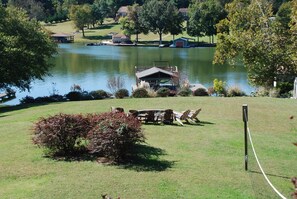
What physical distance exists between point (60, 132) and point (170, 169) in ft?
11.4

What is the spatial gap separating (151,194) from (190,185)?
3.86ft

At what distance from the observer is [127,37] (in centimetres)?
11662

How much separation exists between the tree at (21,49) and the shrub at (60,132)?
21.8 metres

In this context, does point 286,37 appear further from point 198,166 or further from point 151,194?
point 151,194

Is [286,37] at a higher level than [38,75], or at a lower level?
higher

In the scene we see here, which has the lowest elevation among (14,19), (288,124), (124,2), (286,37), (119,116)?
(288,124)

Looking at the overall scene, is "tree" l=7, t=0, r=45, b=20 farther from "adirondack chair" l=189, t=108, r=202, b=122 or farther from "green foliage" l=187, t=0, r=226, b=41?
"adirondack chair" l=189, t=108, r=202, b=122

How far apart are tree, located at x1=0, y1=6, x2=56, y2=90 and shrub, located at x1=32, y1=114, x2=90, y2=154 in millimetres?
→ 21849

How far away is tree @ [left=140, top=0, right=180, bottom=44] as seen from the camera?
111 metres

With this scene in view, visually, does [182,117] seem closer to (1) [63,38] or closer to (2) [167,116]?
(2) [167,116]

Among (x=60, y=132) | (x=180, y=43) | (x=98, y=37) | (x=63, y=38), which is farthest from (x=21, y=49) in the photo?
(x=98, y=37)

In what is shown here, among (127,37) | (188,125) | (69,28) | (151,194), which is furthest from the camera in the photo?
(69,28)

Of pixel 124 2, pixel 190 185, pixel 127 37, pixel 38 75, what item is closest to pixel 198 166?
pixel 190 185

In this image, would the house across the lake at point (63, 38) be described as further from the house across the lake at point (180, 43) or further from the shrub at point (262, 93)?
the shrub at point (262, 93)
